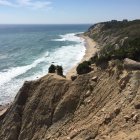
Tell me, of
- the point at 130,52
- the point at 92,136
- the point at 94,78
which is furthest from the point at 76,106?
the point at 130,52

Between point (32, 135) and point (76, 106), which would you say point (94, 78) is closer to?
point (76, 106)

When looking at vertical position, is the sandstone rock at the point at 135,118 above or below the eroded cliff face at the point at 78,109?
above

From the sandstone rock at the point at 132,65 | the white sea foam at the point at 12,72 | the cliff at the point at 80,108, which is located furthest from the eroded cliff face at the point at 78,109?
the white sea foam at the point at 12,72

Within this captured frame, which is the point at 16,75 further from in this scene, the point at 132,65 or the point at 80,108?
the point at 132,65

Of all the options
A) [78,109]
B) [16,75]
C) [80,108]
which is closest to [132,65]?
[80,108]

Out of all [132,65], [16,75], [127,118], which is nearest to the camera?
[127,118]

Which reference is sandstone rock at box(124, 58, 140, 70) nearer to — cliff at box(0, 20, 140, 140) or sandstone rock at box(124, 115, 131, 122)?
cliff at box(0, 20, 140, 140)

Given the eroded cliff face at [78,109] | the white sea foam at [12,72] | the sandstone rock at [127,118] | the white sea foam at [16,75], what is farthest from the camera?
the white sea foam at [12,72]

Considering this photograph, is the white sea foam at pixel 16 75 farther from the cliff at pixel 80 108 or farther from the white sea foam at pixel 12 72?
the cliff at pixel 80 108
